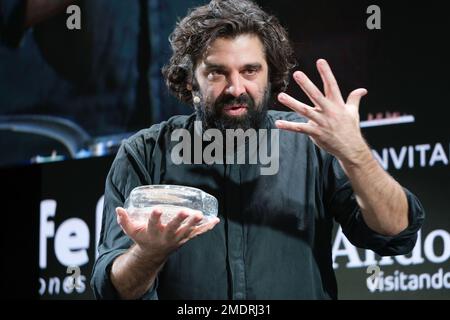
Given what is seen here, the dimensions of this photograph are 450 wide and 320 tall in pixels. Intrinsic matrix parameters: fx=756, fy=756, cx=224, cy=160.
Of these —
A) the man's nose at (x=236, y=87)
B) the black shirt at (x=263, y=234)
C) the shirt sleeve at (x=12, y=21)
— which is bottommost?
the black shirt at (x=263, y=234)

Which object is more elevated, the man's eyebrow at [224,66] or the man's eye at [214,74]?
the man's eyebrow at [224,66]

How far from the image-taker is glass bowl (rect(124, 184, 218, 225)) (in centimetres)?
124

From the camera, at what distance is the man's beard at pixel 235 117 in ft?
4.77

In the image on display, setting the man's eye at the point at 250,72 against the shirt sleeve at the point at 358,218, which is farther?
the man's eye at the point at 250,72

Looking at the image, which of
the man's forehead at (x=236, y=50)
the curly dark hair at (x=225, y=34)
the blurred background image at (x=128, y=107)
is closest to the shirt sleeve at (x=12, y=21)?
the blurred background image at (x=128, y=107)

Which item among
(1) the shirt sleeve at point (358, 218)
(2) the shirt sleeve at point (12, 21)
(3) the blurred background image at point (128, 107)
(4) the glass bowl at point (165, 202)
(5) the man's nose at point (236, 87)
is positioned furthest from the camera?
(2) the shirt sleeve at point (12, 21)

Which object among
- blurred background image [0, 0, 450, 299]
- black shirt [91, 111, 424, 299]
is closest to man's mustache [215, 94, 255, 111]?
black shirt [91, 111, 424, 299]

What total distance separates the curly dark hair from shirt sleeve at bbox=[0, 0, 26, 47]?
4.52 feet

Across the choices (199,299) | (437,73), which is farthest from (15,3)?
(199,299)

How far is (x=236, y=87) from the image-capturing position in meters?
1.44

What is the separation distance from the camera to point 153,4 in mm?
2666

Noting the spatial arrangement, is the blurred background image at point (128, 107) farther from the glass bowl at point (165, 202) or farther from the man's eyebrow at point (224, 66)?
the glass bowl at point (165, 202)

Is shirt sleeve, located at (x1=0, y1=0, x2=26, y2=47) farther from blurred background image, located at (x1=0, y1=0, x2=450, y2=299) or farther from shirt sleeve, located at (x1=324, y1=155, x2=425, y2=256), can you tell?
shirt sleeve, located at (x1=324, y1=155, x2=425, y2=256)

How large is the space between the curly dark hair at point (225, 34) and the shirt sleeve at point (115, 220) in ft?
0.87
